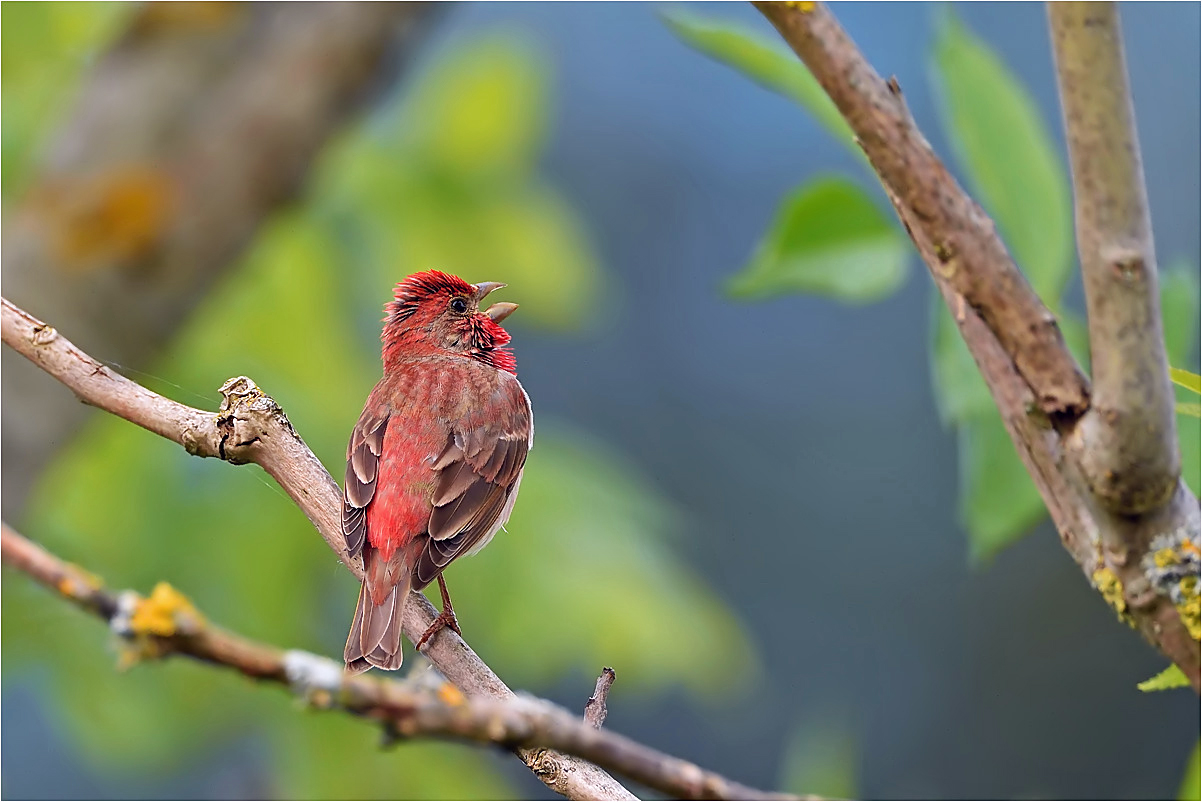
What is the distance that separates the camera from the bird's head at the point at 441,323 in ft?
10.1

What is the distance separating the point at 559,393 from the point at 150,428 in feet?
17.7

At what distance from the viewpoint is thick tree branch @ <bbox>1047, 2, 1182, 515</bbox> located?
153cm

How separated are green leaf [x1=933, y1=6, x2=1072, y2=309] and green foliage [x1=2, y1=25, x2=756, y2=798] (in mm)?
2402

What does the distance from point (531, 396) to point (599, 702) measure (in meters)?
2.58

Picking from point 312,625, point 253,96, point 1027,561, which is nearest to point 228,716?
point 312,625

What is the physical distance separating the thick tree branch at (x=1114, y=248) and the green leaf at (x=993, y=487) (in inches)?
39.4

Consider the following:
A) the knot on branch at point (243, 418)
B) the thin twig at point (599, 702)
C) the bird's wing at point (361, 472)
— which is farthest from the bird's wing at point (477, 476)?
the thin twig at point (599, 702)

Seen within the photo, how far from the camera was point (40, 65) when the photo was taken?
18.9 feet

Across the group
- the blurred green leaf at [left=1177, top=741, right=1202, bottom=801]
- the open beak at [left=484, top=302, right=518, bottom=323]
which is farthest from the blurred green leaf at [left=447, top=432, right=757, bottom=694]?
the blurred green leaf at [left=1177, top=741, right=1202, bottom=801]

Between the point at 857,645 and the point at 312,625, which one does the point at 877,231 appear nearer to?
the point at 312,625

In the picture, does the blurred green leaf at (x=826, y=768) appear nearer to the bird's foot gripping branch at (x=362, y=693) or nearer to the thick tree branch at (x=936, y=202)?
the thick tree branch at (x=936, y=202)

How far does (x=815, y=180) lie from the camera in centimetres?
284

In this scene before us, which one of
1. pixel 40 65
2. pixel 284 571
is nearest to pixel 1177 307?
pixel 284 571

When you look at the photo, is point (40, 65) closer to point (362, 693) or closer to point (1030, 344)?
point (1030, 344)
